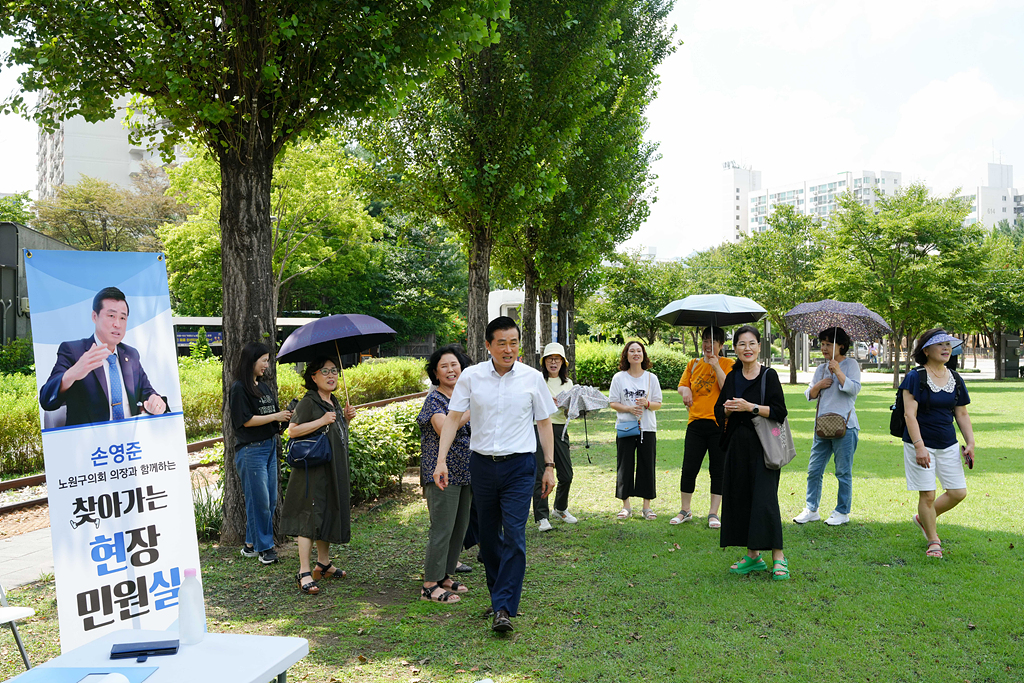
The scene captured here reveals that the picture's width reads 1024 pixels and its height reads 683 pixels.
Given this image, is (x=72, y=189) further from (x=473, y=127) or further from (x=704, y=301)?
(x=704, y=301)

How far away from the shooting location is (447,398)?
5.50m

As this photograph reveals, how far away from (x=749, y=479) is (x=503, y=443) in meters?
2.09

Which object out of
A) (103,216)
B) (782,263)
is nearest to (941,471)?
(782,263)

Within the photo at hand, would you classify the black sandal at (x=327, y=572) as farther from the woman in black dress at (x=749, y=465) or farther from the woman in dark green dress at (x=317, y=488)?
the woman in black dress at (x=749, y=465)

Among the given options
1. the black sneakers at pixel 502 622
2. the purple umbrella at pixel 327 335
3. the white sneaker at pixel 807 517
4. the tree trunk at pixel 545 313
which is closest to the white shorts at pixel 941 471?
the white sneaker at pixel 807 517

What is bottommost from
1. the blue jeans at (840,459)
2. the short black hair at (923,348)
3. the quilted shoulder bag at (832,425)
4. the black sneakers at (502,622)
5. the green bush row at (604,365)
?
the green bush row at (604,365)

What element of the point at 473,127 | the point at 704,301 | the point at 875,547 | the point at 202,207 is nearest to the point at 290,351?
the point at 704,301

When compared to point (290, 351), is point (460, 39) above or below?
above

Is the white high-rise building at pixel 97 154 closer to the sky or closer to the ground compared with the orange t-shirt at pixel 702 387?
closer to the sky

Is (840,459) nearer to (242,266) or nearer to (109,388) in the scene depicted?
(242,266)

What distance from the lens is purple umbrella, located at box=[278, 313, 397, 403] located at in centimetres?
558

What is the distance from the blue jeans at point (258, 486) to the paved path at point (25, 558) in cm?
179

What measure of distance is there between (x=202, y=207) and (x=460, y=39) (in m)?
24.5

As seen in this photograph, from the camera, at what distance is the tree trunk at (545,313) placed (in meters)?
19.0
